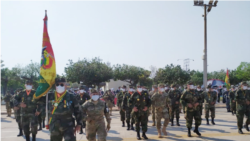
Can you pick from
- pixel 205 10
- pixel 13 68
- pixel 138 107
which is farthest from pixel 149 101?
pixel 13 68

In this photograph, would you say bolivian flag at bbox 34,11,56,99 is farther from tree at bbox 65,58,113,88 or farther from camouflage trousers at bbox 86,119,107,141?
tree at bbox 65,58,113,88

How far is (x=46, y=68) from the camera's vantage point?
21.2ft

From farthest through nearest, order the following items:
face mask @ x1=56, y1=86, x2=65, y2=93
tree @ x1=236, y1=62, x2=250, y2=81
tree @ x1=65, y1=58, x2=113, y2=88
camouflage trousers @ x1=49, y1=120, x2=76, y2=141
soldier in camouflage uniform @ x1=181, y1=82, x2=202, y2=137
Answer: tree @ x1=236, y1=62, x2=250, y2=81 → tree @ x1=65, y1=58, x2=113, y2=88 → soldier in camouflage uniform @ x1=181, y1=82, x2=202, y2=137 → face mask @ x1=56, y1=86, x2=65, y2=93 → camouflage trousers @ x1=49, y1=120, x2=76, y2=141

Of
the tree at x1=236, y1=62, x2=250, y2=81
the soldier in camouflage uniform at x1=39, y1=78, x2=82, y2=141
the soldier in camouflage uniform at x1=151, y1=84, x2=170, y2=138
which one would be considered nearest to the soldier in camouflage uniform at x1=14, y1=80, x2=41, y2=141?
the soldier in camouflage uniform at x1=39, y1=78, x2=82, y2=141

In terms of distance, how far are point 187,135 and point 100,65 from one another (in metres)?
23.9

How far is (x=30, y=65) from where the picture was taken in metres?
51.1

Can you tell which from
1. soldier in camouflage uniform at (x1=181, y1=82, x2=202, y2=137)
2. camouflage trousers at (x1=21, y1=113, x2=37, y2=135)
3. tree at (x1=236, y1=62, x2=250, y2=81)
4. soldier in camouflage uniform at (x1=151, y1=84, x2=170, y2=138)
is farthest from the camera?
tree at (x1=236, y1=62, x2=250, y2=81)

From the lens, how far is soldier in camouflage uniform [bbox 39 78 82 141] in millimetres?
5863

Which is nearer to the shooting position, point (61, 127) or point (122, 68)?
point (61, 127)

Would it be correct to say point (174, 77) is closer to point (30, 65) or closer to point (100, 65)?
point (100, 65)

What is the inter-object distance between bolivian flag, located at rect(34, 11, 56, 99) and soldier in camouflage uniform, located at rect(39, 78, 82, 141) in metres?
0.27

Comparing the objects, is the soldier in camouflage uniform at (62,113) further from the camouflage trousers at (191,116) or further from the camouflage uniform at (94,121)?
the camouflage trousers at (191,116)

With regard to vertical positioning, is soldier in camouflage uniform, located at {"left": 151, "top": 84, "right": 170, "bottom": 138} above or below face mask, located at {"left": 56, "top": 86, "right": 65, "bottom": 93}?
below

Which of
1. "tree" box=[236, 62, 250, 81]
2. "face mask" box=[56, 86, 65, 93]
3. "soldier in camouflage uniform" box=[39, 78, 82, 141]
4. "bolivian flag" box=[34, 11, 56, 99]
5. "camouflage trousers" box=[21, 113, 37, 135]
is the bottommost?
"camouflage trousers" box=[21, 113, 37, 135]
